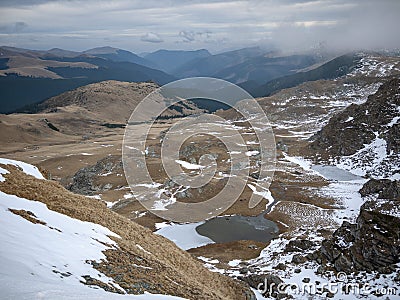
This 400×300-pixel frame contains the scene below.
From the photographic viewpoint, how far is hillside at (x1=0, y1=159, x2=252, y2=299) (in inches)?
511

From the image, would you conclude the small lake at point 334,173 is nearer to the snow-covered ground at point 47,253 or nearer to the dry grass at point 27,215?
the snow-covered ground at point 47,253

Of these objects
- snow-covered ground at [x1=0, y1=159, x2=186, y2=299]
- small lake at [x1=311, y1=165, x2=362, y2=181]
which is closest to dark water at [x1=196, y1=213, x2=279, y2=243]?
small lake at [x1=311, y1=165, x2=362, y2=181]

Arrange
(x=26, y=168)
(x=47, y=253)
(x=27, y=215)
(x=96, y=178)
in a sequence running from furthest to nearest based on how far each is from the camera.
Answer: (x=96, y=178) → (x=26, y=168) → (x=27, y=215) → (x=47, y=253)

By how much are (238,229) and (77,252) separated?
46398 millimetres

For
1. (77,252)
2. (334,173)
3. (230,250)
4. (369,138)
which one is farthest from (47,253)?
(369,138)

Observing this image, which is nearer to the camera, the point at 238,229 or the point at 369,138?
the point at 238,229

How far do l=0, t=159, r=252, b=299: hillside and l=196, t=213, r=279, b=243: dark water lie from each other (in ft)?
96.4

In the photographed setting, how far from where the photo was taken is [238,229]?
198 feet

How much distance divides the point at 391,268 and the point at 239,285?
1182 centimetres

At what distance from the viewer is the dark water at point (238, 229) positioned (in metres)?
56.6

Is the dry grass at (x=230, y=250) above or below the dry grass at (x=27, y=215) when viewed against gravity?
below

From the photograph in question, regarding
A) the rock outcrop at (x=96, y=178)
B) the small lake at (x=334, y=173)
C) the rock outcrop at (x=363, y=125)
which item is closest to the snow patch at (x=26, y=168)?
the rock outcrop at (x=96, y=178)

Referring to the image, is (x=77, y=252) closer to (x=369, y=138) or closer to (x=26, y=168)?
(x=26, y=168)

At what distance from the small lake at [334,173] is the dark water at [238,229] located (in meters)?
29.5
